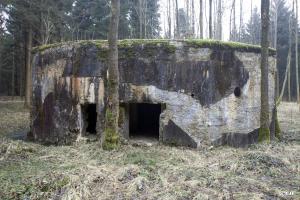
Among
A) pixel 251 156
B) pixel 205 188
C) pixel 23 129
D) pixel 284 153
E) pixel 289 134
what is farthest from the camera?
pixel 23 129

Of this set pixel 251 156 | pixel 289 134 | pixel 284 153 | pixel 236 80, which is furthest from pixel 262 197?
pixel 289 134

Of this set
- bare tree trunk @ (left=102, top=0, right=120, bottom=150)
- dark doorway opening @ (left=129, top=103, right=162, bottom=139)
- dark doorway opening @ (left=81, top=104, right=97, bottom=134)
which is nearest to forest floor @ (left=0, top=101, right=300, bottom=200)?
bare tree trunk @ (left=102, top=0, right=120, bottom=150)

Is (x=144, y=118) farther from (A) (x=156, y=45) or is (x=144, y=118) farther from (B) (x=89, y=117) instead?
(A) (x=156, y=45)

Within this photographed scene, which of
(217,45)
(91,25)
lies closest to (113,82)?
(217,45)

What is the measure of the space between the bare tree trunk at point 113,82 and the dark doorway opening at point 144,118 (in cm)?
352

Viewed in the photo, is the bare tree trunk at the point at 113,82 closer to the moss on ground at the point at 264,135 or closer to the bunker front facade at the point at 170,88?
the bunker front facade at the point at 170,88

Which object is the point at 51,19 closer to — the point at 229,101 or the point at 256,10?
the point at 229,101

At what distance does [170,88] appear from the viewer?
30.7 ft

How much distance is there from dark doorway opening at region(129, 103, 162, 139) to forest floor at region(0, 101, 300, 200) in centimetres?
345

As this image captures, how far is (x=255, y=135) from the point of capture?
10086 millimetres

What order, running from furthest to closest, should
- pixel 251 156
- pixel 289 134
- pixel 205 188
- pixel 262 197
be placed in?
pixel 289 134, pixel 251 156, pixel 205 188, pixel 262 197

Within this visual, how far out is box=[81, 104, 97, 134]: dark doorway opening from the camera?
10.1m

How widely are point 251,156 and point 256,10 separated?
35.9 m

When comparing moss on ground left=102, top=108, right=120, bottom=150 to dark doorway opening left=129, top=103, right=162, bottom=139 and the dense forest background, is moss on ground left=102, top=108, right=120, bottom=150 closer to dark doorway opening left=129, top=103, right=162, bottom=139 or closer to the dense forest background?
dark doorway opening left=129, top=103, right=162, bottom=139
